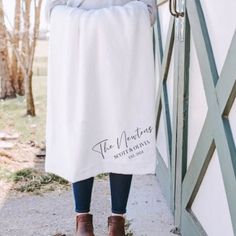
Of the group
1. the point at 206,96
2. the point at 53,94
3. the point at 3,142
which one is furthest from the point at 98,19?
the point at 3,142

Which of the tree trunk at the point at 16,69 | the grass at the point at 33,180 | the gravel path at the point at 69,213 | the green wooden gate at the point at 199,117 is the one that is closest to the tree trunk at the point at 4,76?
the tree trunk at the point at 16,69

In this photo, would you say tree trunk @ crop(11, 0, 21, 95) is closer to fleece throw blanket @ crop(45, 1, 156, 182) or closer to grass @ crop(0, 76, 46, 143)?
grass @ crop(0, 76, 46, 143)

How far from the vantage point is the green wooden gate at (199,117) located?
1.77m

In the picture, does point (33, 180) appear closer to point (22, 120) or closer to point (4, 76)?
point (22, 120)

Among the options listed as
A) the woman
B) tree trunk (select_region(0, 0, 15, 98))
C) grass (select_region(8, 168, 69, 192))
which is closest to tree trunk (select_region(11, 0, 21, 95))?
tree trunk (select_region(0, 0, 15, 98))

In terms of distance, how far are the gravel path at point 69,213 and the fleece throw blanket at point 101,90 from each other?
2.17ft

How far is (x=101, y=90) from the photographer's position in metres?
2.01

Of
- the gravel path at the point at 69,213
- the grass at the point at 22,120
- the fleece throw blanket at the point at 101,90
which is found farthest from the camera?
the grass at the point at 22,120

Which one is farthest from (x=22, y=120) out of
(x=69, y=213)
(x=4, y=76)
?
(x=69, y=213)

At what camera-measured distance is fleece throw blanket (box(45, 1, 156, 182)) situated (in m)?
1.98

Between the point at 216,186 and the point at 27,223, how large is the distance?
1.21 metres

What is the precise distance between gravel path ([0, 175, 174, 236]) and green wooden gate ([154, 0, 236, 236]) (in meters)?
0.11

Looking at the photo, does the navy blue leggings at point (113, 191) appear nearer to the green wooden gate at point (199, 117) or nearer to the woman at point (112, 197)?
the woman at point (112, 197)

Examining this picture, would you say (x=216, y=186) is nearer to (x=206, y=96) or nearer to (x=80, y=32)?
(x=206, y=96)
